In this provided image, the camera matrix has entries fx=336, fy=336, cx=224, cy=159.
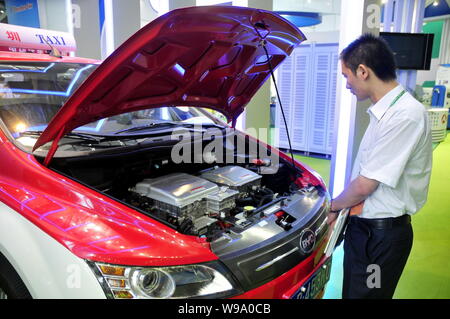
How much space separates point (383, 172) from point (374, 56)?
0.49m

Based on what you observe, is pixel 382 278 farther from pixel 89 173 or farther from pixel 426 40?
pixel 426 40

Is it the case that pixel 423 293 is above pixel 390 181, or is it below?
below

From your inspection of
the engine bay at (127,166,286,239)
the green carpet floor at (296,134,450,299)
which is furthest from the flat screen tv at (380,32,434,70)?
the engine bay at (127,166,286,239)

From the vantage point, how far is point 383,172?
1.40m

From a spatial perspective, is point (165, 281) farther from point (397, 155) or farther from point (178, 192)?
point (397, 155)

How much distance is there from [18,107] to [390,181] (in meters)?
1.82

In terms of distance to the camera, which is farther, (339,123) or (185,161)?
(339,123)

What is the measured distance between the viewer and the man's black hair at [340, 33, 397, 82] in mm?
1416

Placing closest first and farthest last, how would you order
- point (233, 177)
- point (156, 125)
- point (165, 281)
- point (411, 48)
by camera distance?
point (165, 281) → point (233, 177) → point (156, 125) → point (411, 48)

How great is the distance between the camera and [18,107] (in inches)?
68.3

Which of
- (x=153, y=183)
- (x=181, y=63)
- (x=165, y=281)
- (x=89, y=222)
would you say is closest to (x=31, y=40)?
(x=181, y=63)

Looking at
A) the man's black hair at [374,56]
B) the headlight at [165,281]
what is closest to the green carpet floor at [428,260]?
the headlight at [165,281]

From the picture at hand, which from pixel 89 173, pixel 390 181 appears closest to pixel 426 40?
pixel 390 181
